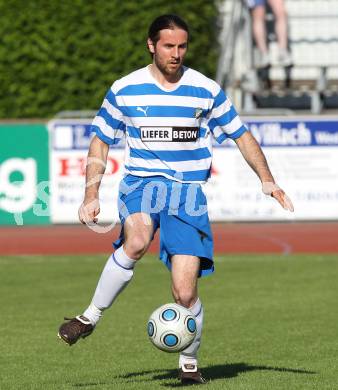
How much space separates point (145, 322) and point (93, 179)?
11.5 ft

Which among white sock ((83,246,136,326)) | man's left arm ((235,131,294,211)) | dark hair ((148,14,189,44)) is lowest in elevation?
white sock ((83,246,136,326))

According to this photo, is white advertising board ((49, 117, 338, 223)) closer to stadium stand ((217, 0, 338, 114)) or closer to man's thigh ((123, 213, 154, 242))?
stadium stand ((217, 0, 338, 114))

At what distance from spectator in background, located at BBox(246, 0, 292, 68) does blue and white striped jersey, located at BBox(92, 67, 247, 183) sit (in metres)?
15.0

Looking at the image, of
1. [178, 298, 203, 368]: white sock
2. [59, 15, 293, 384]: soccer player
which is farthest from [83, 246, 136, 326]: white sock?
[178, 298, 203, 368]: white sock

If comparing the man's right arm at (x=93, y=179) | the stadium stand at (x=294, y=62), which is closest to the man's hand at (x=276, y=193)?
the man's right arm at (x=93, y=179)

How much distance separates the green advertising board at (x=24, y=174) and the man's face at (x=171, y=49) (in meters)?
12.2

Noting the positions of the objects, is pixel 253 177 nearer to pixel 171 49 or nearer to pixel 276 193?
pixel 276 193

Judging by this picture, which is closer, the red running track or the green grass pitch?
the green grass pitch

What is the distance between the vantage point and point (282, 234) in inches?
757

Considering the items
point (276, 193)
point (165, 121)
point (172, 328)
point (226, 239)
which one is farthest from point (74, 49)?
point (172, 328)

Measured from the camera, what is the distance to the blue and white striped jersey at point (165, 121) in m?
7.54

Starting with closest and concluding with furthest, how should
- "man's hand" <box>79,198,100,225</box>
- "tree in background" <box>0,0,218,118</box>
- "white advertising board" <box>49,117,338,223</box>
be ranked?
"man's hand" <box>79,198,100,225</box>, "white advertising board" <box>49,117,338,223</box>, "tree in background" <box>0,0,218,118</box>

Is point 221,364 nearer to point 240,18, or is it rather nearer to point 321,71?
point 321,71

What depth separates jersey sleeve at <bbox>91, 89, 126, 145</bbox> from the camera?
301 inches
